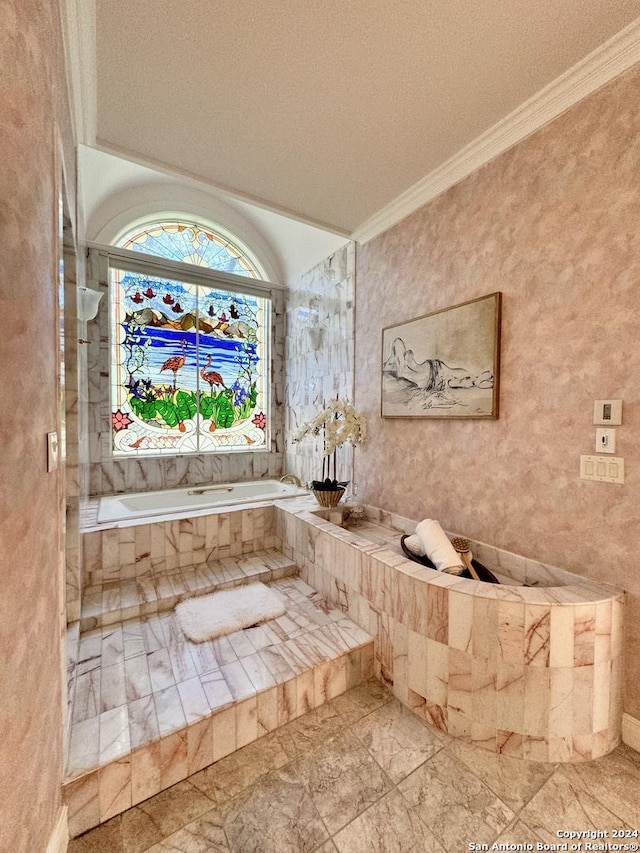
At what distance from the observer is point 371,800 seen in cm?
118

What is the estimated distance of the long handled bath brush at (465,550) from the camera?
1678 millimetres

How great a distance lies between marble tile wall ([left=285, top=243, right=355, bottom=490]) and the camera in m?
3.00

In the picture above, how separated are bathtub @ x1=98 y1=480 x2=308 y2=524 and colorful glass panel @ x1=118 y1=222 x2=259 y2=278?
2.37m

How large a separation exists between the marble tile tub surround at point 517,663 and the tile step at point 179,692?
1.31 feet

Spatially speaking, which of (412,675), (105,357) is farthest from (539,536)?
(105,357)

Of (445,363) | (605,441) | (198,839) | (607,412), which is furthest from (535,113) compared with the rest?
(198,839)

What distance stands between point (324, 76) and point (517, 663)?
2.65 metres

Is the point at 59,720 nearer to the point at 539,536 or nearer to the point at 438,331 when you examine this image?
the point at 539,536

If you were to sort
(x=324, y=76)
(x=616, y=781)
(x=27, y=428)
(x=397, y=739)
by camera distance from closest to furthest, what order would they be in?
(x=27, y=428) → (x=616, y=781) → (x=397, y=739) → (x=324, y=76)

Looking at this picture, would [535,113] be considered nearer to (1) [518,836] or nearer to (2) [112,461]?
(1) [518,836]

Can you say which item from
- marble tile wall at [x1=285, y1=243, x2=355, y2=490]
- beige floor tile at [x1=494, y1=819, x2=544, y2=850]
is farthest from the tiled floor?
marble tile wall at [x1=285, y1=243, x2=355, y2=490]

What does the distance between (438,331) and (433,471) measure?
0.90 meters

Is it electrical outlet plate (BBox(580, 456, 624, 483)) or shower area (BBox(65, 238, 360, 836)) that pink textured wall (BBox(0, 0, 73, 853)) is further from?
electrical outlet plate (BBox(580, 456, 624, 483))

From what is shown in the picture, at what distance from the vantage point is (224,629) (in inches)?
71.7
